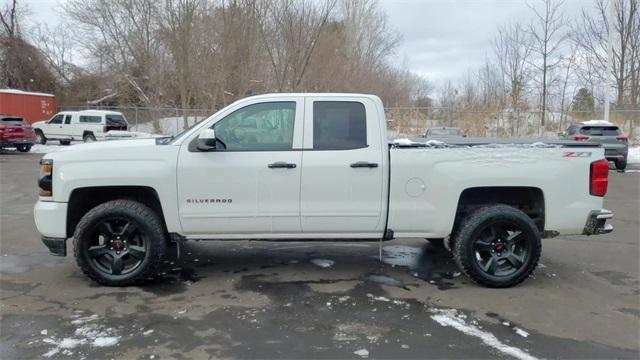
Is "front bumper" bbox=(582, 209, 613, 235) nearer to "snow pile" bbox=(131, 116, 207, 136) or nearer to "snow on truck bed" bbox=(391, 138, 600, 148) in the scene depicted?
"snow on truck bed" bbox=(391, 138, 600, 148)

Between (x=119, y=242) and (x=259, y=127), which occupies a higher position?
(x=259, y=127)

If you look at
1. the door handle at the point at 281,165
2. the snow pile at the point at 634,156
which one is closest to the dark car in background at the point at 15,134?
the door handle at the point at 281,165

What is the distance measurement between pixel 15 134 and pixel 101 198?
2266cm

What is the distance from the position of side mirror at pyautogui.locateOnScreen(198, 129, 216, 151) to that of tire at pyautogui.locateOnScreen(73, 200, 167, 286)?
2.95 feet

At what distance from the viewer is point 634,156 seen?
24.0 meters

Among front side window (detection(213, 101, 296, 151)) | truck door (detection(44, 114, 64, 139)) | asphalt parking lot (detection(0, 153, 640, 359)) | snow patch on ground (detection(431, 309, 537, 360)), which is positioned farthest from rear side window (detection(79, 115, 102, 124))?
snow patch on ground (detection(431, 309, 537, 360))

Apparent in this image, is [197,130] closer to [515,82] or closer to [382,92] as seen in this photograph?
[515,82]

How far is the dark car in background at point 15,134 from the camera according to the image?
24797 millimetres

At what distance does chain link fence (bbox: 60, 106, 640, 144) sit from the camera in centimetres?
2962

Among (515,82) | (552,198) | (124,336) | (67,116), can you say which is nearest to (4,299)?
(124,336)

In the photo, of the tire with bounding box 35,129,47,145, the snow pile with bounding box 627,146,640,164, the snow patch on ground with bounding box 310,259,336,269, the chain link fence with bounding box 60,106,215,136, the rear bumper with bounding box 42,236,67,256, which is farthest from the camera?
the chain link fence with bounding box 60,106,215,136

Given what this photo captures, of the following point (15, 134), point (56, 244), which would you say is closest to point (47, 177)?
point (56, 244)

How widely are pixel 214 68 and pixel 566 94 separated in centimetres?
2194

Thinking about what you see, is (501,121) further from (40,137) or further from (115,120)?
(40,137)
